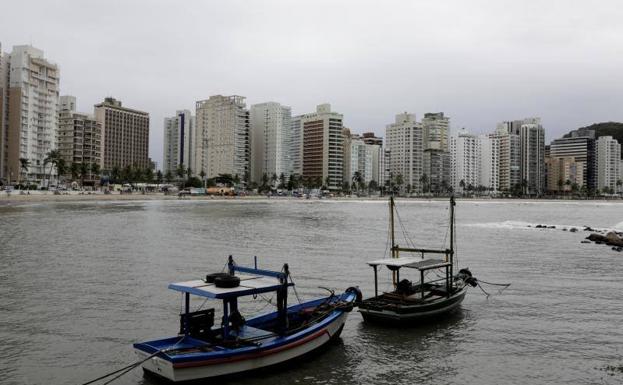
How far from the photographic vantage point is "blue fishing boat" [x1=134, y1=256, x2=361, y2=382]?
1364 centimetres

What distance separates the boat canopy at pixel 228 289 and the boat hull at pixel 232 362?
1.60 m

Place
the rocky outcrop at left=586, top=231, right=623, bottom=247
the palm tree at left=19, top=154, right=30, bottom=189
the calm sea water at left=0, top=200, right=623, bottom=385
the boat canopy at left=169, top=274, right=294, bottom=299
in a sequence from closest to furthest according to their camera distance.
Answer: the boat canopy at left=169, top=274, right=294, bottom=299 → the calm sea water at left=0, top=200, right=623, bottom=385 → the rocky outcrop at left=586, top=231, right=623, bottom=247 → the palm tree at left=19, top=154, right=30, bottom=189

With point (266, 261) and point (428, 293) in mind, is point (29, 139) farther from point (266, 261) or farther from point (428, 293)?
point (428, 293)

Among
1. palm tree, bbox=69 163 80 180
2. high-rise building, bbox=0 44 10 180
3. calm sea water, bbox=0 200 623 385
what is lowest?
calm sea water, bbox=0 200 623 385

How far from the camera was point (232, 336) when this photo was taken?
15.0 metres

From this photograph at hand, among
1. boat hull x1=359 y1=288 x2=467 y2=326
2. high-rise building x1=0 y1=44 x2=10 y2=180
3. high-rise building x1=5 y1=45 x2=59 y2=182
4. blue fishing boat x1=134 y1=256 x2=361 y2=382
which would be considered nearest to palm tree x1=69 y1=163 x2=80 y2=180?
high-rise building x1=5 y1=45 x2=59 y2=182

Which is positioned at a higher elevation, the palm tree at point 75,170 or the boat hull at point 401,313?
the palm tree at point 75,170

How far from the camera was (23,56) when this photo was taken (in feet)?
566

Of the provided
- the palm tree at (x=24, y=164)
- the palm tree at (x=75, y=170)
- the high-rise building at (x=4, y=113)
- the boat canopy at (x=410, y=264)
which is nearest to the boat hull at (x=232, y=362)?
the boat canopy at (x=410, y=264)

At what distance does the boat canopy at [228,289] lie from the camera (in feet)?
47.1

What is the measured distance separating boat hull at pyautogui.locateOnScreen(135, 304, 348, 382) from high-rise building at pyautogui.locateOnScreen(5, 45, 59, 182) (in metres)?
171

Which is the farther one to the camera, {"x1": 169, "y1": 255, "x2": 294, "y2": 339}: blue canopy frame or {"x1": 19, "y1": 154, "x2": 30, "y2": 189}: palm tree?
{"x1": 19, "y1": 154, "x2": 30, "y2": 189}: palm tree

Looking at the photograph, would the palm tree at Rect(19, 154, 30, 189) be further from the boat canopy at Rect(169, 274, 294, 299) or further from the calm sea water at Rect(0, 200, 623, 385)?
the boat canopy at Rect(169, 274, 294, 299)

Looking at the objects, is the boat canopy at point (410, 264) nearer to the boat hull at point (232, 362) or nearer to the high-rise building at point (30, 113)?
the boat hull at point (232, 362)
